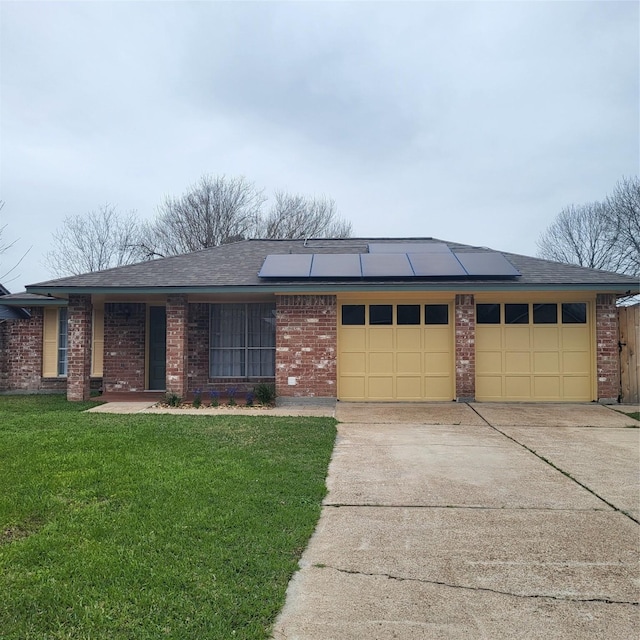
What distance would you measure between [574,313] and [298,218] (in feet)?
69.8

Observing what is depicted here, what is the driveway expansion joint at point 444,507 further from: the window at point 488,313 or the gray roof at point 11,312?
the gray roof at point 11,312

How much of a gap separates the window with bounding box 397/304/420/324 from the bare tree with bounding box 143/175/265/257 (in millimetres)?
19216

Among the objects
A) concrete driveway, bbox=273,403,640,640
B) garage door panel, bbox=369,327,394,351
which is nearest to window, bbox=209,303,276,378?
garage door panel, bbox=369,327,394,351

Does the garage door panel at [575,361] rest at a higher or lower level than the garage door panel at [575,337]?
lower

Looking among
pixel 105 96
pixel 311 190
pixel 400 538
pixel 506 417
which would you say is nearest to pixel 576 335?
pixel 506 417

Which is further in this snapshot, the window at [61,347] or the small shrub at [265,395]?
the window at [61,347]

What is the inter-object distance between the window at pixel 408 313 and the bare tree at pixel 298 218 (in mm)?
19008

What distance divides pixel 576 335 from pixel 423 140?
1190cm

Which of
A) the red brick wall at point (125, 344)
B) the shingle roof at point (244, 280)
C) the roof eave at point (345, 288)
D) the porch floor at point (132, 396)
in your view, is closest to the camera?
the roof eave at point (345, 288)

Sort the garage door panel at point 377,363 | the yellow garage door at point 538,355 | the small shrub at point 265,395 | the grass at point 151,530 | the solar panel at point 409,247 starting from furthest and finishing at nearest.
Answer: the solar panel at point 409,247 → the garage door panel at point 377,363 → the yellow garage door at point 538,355 → the small shrub at point 265,395 → the grass at point 151,530

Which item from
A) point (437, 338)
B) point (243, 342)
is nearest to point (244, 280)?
point (243, 342)

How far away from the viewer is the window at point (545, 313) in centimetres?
1054

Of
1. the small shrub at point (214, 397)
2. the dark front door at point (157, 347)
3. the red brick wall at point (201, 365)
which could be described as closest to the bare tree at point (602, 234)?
the red brick wall at point (201, 365)

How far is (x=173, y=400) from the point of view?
10.2 m
